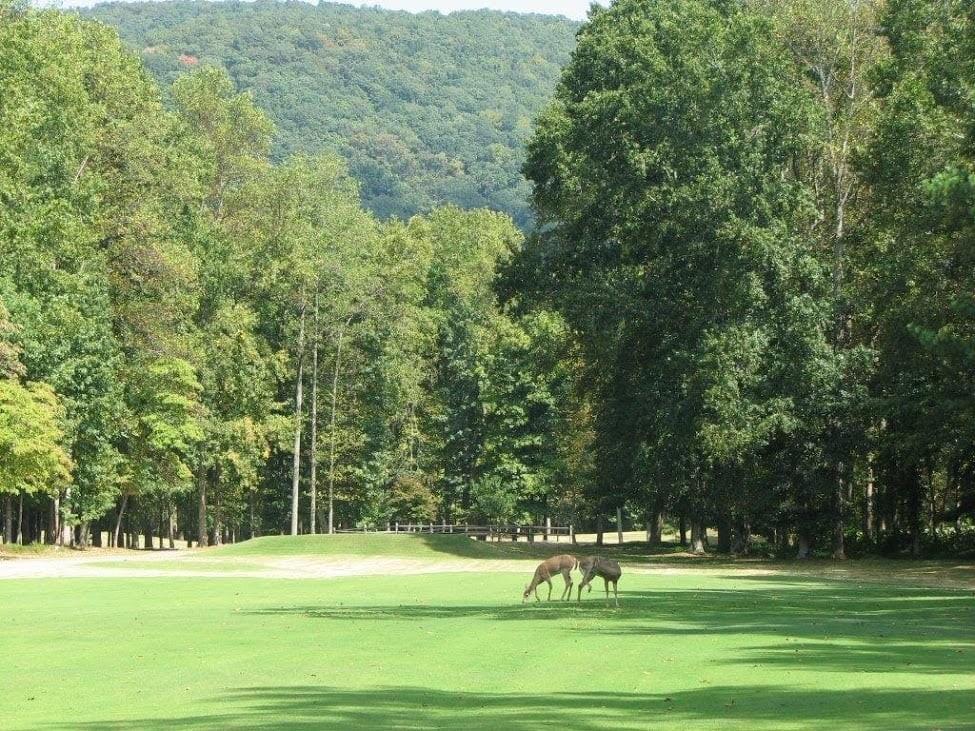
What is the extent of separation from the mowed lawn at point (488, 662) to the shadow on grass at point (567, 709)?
36mm

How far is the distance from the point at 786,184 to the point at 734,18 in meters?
6.79

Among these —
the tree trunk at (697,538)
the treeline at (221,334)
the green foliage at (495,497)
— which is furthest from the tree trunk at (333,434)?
the tree trunk at (697,538)

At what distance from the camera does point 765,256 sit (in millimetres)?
54500

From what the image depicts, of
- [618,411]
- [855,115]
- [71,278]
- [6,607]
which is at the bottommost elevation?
[6,607]

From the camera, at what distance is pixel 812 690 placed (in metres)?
16.6

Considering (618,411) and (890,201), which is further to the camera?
(618,411)

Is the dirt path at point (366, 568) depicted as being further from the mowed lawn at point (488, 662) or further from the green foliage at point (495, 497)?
the green foliage at point (495, 497)

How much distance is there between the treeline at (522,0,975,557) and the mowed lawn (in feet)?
62.1

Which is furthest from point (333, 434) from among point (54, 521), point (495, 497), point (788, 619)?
point (788, 619)

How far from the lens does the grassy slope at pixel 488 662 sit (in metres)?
14.9

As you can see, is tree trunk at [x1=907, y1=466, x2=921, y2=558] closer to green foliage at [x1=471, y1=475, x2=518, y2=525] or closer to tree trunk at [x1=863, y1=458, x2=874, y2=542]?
tree trunk at [x1=863, y1=458, x2=874, y2=542]

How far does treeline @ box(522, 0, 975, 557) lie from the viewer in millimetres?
53094

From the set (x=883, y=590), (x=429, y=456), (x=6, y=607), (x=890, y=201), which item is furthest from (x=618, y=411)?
(x=429, y=456)

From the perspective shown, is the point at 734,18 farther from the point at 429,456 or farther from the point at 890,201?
the point at 429,456
